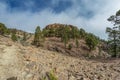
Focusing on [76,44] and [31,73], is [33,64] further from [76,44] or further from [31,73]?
[76,44]

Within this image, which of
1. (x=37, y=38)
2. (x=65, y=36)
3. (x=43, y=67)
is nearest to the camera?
(x=43, y=67)

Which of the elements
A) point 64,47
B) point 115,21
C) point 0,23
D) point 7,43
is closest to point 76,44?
point 64,47

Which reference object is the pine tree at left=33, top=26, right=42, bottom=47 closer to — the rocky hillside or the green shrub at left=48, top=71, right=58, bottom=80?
the rocky hillside

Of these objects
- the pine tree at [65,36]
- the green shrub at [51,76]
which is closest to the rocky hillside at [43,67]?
the green shrub at [51,76]

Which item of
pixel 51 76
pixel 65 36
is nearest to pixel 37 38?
pixel 65 36

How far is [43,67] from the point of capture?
34250 mm

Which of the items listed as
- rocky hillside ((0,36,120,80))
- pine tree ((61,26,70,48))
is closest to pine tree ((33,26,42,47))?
pine tree ((61,26,70,48))

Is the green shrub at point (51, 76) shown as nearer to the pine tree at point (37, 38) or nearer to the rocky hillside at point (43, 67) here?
the rocky hillside at point (43, 67)

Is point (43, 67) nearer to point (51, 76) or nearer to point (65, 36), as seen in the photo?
point (51, 76)

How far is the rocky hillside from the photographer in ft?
107

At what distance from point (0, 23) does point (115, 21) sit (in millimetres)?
Result: 61669

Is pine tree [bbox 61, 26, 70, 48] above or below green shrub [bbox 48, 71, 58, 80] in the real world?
above

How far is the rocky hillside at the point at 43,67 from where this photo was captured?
32.7 m

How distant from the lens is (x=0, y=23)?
10856 cm
